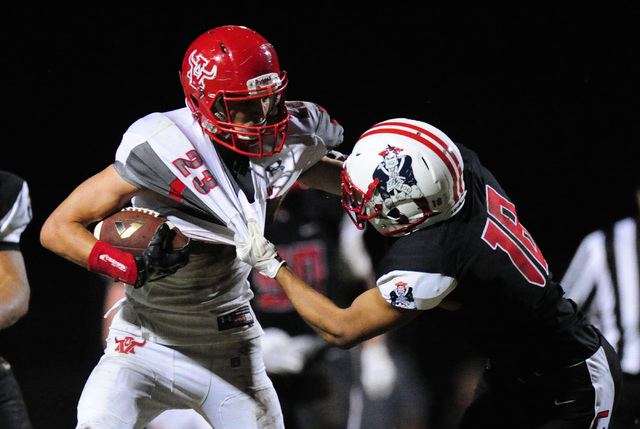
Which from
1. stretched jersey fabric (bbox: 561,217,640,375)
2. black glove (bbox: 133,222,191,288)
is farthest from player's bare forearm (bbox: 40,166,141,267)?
stretched jersey fabric (bbox: 561,217,640,375)

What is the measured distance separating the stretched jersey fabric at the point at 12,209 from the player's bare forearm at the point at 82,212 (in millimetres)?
885

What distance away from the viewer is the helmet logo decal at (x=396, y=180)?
1875mm

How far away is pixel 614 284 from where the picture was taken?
10.1 ft

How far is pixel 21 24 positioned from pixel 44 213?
0.86m

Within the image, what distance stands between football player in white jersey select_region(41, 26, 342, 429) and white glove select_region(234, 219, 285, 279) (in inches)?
3.6

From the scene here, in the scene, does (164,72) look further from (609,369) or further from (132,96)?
(609,369)

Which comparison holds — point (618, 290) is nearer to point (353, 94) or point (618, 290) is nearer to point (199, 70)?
point (353, 94)

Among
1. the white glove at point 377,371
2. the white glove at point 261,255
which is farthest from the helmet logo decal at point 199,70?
the white glove at point 377,371

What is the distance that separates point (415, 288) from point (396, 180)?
0.28 metres

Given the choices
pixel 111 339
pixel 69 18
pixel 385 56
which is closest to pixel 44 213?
pixel 69 18

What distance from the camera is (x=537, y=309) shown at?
6.39ft

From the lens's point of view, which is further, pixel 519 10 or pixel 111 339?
pixel 519 10

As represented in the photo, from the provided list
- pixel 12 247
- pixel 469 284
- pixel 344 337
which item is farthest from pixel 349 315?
pixel 12 247

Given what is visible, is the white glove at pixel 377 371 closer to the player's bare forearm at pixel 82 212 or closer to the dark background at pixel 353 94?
the dark background at pixel 353 94
